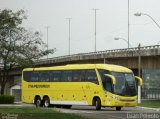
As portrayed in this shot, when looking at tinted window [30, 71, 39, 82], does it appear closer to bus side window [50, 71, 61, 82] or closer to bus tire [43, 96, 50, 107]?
bus tire [43, 96, 50, 107]

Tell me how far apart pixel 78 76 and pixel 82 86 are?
3.15 ft

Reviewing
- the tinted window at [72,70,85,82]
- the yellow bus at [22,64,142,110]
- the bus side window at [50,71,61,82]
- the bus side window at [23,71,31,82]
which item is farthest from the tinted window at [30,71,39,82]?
the tinted window at [72,70,85,82]

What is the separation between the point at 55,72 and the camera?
4356 cm

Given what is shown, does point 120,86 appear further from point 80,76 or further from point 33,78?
point 33,78

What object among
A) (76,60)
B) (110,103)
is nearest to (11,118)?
(110,103)

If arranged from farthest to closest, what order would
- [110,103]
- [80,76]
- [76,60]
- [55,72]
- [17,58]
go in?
[76,60] < [17,58] < [55,72] < [80,76] < [110,103]

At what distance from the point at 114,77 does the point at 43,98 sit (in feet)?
29.3

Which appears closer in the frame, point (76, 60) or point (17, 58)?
point (17, 58)

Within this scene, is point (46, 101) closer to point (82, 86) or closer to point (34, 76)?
point (34, 76)

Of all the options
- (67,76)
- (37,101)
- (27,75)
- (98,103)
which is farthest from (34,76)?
(98,103)

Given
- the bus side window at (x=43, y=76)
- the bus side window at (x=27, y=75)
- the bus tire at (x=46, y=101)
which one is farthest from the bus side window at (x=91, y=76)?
the bus side window at (x=27, y=75)

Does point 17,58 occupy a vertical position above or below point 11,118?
above

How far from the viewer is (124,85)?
38.7m

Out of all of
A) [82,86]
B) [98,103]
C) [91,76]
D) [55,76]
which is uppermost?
[55,76]
